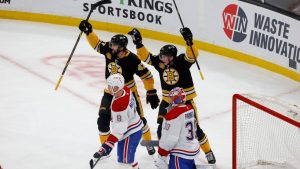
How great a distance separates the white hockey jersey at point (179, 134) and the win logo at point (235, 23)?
431cm

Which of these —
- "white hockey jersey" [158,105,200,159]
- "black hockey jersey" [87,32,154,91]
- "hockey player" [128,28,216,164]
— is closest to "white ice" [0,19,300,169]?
"hockey player" [128,28,216,164]

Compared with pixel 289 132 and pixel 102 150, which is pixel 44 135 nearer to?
pixel 102 150

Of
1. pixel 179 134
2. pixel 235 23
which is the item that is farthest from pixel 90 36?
pixel 235 23

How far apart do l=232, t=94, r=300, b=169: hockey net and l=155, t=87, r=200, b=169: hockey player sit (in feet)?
2.31

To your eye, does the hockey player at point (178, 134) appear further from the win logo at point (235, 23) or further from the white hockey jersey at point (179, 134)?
the win logo at point (235, 23)

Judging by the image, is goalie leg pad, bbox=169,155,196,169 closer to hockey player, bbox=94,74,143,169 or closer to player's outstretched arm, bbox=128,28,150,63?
hockey player, bbox=94,74,143,169

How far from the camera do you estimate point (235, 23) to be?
8.34 meters

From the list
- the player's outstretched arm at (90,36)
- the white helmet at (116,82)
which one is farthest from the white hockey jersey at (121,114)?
the player's outstretched arm at (90,36)

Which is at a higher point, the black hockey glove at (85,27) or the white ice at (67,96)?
the black hockey glove at (85,27)

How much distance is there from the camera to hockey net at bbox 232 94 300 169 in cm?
463

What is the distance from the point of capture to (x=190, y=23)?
29.1 ft

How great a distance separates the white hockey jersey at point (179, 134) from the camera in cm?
405

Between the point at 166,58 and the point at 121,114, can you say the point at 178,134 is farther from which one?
the point at 166,58

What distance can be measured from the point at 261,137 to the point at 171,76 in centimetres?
95
